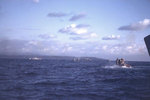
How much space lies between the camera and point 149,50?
554 centimetres

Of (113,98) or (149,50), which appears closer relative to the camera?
(149,50)

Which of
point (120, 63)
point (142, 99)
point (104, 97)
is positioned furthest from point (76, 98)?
point (120, 63)

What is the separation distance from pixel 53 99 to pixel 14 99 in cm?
364

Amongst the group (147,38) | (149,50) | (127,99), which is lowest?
(127,99)

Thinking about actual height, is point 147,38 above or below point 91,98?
above

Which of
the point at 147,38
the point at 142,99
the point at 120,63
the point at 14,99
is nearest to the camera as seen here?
the point at 147,38

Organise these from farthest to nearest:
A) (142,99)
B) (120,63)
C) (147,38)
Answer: (120,63) → (142,99) → (147,38)

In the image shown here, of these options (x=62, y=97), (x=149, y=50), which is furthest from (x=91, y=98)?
(x=149, y=50)

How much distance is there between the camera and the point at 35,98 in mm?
14523

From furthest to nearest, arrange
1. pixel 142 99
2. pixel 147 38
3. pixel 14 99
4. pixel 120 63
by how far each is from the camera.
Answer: pixel 120 63
pixel 142 99
pixel 14 99
pixel 147 38

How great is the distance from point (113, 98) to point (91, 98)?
91.4 inches

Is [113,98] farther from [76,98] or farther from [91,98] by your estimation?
[76,98]

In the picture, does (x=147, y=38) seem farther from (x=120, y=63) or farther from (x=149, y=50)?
(x=120, y=63)

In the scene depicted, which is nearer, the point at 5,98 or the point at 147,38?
the point at 147,38
